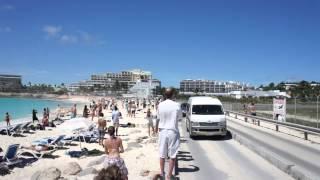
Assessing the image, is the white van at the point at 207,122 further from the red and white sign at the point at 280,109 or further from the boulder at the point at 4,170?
the boulder at the point at 4,170

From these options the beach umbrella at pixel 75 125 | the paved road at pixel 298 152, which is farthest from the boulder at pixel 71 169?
the paved road at pixel 298 152

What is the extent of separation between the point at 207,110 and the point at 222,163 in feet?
29.1

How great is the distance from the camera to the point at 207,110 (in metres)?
22.6

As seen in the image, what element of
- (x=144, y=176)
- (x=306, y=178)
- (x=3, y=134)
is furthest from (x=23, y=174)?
(x=3, y=134)

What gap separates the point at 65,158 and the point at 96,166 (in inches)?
136

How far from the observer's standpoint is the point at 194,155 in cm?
1578

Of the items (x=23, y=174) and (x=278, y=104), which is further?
(x=278, y=104)

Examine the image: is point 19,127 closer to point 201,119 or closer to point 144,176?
point 201,119

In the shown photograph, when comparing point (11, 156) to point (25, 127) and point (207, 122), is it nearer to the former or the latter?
point (207, 122)

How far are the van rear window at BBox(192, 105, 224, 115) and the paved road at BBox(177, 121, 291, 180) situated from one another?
316 centimetres

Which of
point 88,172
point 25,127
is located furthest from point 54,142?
point 25,127

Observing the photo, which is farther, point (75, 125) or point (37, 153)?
point (75, 125)

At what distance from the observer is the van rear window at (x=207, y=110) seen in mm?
22469

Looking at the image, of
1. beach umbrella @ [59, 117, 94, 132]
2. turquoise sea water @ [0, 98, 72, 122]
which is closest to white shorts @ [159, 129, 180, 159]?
beach umbrella @ [59, 117, 94, 132]
